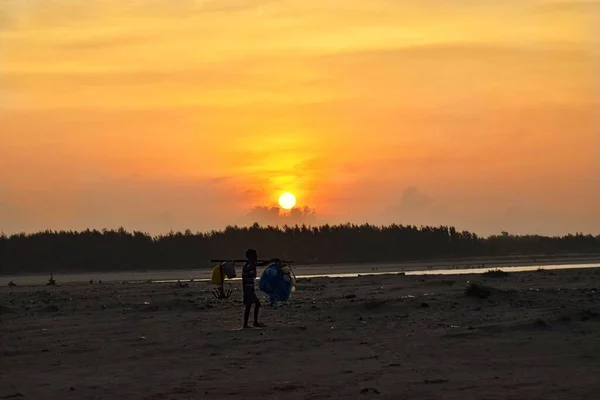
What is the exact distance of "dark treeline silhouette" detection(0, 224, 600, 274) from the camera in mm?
88438

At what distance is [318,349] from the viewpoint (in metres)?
19.9

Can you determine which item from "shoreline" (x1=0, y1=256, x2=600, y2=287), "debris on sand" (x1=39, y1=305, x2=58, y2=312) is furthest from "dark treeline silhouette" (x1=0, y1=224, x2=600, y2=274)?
"debris on sand" (x1=39, y1=305, x2=58, y2=312)

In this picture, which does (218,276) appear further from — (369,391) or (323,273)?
(323,273)

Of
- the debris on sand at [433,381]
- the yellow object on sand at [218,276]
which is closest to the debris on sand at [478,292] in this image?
the yellow object on sand at [218,276]

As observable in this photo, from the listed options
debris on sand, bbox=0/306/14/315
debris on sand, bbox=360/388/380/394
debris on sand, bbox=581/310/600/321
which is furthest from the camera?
debris on sand, bbox=0/306/14/315

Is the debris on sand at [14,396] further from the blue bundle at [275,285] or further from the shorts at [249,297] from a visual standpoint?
the blue bundle at [275,285]

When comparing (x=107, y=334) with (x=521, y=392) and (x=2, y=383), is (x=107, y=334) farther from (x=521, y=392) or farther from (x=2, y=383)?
(x=521, y=392)

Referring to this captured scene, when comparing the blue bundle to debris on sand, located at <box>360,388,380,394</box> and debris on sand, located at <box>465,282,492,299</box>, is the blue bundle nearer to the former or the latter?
debris on sand, located at <box>465,282,492,299</box>

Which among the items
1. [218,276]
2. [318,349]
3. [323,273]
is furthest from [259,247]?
[318,349]

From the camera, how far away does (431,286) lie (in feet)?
120

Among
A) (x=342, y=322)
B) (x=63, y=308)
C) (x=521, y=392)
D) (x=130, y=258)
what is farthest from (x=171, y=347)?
(x=130, y=258)

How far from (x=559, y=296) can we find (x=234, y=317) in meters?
9.89

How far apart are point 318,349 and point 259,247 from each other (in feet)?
255

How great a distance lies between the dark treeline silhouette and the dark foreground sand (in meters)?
57.0
